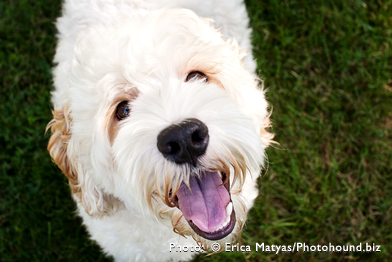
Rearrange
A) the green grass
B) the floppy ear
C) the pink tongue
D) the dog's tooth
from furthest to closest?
the green grass, the floppy ear, the dog's tooth, the pink tongue

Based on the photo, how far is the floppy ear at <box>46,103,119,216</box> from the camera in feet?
6.81

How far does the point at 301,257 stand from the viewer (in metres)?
3.29

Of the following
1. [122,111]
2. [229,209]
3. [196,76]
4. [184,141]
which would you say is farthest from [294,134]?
[184,141]

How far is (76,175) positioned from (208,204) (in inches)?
40.5

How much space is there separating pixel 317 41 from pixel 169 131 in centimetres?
313

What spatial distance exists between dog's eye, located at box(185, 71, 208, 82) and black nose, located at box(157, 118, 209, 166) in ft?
1.34

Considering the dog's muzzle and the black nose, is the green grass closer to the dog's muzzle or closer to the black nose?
the dog's muzzle

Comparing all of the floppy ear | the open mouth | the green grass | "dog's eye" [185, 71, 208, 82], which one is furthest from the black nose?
the green grass

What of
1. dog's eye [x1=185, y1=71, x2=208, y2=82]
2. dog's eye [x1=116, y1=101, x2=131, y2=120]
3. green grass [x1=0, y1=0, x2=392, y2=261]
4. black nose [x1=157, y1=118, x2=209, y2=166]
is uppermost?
dog's eye [x1=185, y1=71, x2=208, y2=82]

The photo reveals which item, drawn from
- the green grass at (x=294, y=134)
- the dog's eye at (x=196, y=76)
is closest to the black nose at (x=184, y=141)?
the dog's eye at (x=196, y=76)

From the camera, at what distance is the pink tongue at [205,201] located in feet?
5.66

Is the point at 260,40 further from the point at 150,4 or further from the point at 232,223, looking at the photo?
the point at 232,223

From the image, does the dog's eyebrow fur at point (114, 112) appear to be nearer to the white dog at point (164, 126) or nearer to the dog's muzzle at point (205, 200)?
the white dog at point (164, 126)

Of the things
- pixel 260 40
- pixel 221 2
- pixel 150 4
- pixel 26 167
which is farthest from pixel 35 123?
pixel 260 40
